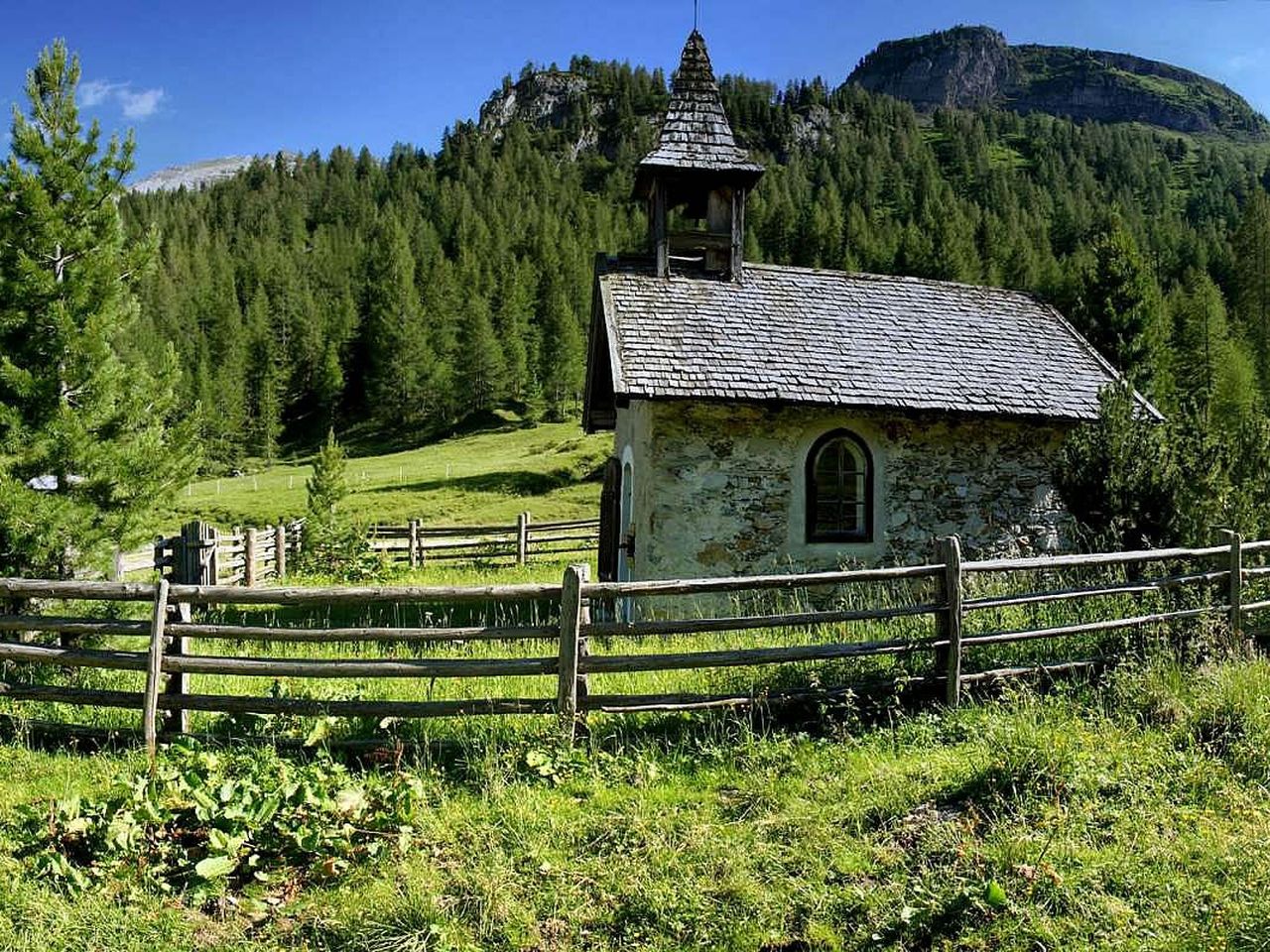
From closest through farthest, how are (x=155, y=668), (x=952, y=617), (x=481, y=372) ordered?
(x=155, y=668) < (x=952, y=617) < (x=481, y=372)

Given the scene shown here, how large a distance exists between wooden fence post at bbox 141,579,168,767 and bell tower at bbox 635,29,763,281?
1034cm

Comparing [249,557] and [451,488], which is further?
[451,488]

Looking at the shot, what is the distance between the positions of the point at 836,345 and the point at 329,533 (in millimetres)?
15383

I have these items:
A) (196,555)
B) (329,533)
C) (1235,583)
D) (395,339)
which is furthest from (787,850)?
(395,339)

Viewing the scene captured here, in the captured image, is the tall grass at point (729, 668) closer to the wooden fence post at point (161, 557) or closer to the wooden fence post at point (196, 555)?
the wooden fence post at point (196, 555)

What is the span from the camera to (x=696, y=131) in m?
15.1

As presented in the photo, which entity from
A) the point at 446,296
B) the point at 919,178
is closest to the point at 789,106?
the point at 919,178

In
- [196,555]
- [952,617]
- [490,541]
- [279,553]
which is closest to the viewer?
[952,617]

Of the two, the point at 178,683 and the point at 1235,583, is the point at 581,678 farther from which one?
the point at 1235,583

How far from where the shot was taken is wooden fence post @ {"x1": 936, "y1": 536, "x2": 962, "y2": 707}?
7.20 metres

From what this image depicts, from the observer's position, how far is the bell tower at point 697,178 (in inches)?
585

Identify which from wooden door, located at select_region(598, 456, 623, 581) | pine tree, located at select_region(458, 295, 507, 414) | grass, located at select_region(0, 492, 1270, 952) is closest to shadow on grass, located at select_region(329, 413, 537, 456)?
pine tree, located at select_region(458, 295, 507, 414)

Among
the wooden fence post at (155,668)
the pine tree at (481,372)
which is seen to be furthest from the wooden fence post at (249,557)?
the pine tree at (481,372)

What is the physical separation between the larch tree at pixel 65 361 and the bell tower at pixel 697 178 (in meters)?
8.49
